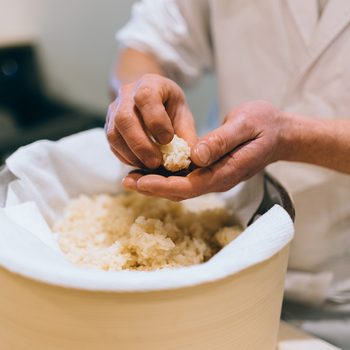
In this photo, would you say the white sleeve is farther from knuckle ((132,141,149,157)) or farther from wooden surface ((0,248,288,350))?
wooden surface ((0,248,288,350))

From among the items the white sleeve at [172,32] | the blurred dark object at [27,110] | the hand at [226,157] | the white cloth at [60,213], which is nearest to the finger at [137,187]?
the hand at [226,157]

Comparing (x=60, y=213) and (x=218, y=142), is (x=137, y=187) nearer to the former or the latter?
(x=218, y=142)

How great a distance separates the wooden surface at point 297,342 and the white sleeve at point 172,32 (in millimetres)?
592

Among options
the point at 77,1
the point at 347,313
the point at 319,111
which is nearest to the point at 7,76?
the point at 77,1

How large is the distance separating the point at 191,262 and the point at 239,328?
0.11 metres

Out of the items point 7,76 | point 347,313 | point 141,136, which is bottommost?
point 347,313

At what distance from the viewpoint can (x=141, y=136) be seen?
495mm

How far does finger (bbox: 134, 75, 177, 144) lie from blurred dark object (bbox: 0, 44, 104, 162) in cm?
124

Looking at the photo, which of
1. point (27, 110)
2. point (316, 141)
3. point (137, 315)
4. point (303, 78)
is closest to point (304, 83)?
point (303, 78)

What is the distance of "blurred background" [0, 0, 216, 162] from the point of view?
169 centimetres

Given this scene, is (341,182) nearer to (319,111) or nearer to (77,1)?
(319,111)

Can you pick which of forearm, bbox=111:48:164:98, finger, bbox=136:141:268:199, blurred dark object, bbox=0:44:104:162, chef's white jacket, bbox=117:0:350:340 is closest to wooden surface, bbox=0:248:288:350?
finger, bbox=136:141:268:199

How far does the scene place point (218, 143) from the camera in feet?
1.55

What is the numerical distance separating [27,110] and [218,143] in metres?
1.61
